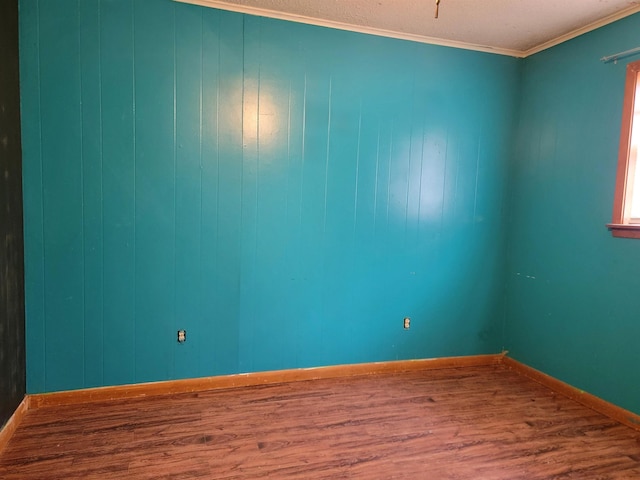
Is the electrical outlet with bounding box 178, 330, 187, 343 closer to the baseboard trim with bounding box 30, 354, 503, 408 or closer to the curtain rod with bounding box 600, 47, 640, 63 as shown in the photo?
the baseboard trim with bounding box 30, 354, 503, 408

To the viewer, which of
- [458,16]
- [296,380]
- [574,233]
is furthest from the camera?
[296,380]

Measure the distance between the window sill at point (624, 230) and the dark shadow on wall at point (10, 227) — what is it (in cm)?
350

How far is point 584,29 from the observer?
274 centimetres

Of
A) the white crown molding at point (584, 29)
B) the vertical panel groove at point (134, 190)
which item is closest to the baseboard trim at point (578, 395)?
the white crown molding at point (584, 29)

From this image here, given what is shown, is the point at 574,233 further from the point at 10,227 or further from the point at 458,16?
the point at 10,227

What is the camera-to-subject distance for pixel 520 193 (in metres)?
3.29

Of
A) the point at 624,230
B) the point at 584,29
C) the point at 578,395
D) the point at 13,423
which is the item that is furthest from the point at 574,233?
the point at 13,423

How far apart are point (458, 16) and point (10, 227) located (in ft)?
9.82

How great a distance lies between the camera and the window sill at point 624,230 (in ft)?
7.91

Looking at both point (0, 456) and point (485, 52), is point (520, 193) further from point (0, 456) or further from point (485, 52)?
point (0, 456)

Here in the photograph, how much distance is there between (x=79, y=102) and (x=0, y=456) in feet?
6.33

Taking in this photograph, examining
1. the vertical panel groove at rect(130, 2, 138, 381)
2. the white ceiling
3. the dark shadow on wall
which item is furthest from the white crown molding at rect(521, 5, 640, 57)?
the dark shadow on wall

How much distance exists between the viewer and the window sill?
2.41 meters

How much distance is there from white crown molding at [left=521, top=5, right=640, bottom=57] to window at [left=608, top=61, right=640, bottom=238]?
12.8 inches
